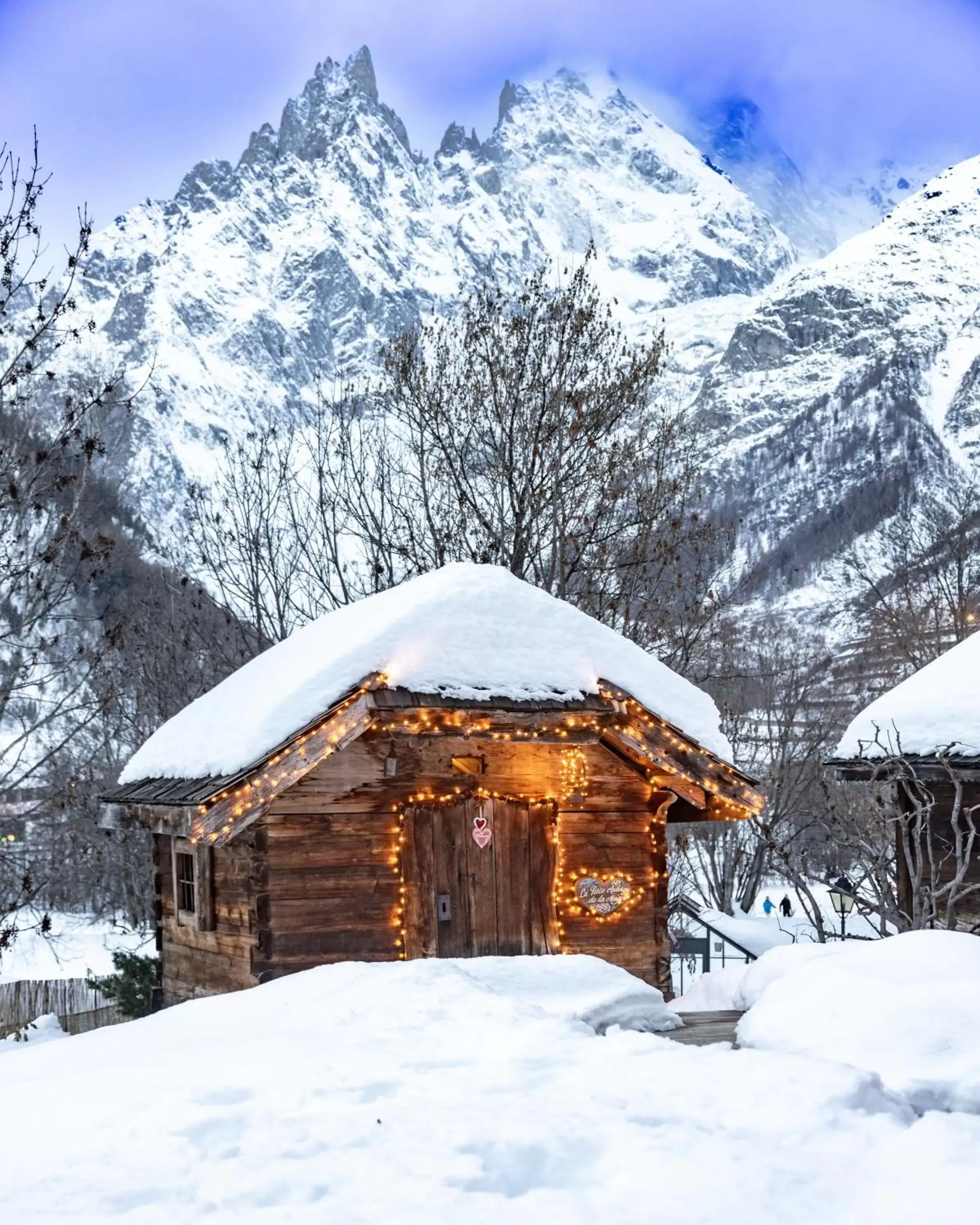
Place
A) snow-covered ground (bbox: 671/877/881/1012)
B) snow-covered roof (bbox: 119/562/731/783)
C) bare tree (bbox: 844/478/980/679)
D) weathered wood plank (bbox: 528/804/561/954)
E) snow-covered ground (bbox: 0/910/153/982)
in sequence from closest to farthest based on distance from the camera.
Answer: snow-covered ground (bbox: 671/877/881/1012) → snow-covered roof (bbox: 119/562/731/783) → weathered wood plank (bbox: 528/804/561/954) → snow-covered ground (bbox: 0/910/153/982) → bare tree (bbox: 844/478/980/679)

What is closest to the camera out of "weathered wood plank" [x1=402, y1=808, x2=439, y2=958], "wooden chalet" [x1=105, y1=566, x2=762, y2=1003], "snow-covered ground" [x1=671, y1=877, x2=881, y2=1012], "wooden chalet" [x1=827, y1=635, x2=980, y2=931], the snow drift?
the snow drift

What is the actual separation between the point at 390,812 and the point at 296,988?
13.9 ft

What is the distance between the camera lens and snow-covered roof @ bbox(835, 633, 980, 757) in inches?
510

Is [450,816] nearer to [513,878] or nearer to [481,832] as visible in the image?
[481,832]

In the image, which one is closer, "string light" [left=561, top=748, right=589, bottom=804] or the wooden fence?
"string light" [left=561, top=748, right=589, bottom=804]

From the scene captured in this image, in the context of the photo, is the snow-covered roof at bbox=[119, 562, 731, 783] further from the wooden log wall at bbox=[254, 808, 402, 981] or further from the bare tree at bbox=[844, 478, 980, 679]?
the bare tree at bbox=[844, 478, 980, 679]

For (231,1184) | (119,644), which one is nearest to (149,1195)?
(231,1184)

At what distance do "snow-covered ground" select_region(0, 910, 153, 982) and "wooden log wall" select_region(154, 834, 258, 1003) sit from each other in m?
11.7

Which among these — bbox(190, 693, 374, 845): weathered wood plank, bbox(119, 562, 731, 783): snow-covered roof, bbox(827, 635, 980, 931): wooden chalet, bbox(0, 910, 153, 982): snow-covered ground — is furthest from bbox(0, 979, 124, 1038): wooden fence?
bbox(827, 635, 980, 931): wooden chalet

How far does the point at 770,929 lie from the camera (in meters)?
24.4

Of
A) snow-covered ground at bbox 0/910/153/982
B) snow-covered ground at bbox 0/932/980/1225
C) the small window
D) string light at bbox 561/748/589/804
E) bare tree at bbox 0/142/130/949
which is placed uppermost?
bare tree at bbox 0/142/130/949

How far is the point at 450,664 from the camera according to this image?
11.4 meters

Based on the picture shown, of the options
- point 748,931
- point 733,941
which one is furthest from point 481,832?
point 748,931

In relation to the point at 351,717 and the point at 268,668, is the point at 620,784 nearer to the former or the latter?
the point at 351,717
